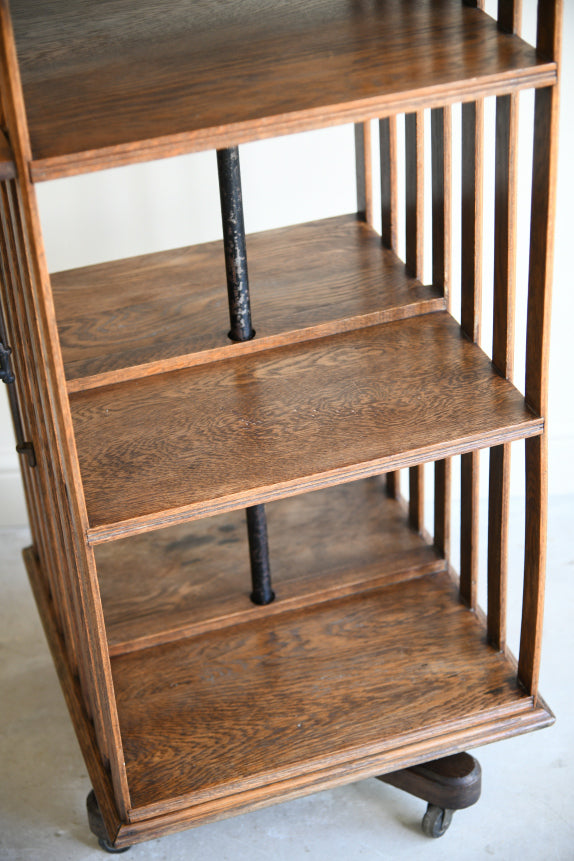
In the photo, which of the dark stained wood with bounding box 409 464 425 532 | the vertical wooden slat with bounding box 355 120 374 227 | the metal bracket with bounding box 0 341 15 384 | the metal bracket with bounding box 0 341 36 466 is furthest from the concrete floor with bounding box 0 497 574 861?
the vertical wooden slat with bounding box 355 120 374 227

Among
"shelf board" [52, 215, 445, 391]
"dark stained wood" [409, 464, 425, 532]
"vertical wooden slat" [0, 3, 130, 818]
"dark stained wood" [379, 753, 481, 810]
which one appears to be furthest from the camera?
"dark stained wood" [409, 464, 425, 532]

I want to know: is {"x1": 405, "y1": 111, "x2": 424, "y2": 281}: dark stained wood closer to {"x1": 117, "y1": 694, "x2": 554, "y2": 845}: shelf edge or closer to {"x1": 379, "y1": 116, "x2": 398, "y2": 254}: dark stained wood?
{"x1": 379, "y1": 116, "x2": 398, "y2": 254}: dark stained wood

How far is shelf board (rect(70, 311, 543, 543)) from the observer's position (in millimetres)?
1462

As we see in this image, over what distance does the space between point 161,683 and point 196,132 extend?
105cm

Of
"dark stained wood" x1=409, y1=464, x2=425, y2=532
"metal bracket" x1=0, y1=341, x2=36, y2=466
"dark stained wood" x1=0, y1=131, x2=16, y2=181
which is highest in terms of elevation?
"dark stained wood" x1=0, y1=131, x2=16, y2=181

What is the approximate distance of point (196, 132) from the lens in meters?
1.23

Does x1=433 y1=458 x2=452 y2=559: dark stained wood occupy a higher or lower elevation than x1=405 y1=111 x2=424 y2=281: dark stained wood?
lower

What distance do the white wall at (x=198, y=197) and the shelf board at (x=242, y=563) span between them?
66cm

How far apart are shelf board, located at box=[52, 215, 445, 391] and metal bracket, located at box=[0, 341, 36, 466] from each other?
4.2 inches

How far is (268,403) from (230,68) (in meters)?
0.49

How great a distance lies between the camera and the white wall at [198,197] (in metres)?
2.31

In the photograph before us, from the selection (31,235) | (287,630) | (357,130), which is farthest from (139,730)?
(357,130)

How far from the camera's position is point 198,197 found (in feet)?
7.73

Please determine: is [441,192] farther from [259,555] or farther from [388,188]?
[259,555]
